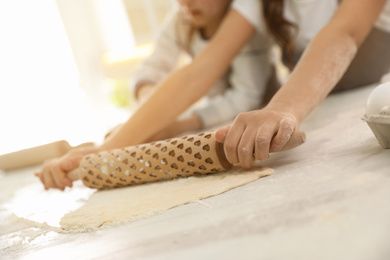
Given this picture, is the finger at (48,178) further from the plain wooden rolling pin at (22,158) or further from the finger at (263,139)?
the plain wooden rolling pin at (22,158)

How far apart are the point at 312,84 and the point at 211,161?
0.92 feet

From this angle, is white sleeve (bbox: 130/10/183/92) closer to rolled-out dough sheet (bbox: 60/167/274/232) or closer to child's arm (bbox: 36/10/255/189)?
child's arm (bbox: 36/10/255/189)

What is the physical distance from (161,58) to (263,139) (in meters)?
1.29

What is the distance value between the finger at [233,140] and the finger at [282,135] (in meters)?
0.06

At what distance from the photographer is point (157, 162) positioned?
0.82 m

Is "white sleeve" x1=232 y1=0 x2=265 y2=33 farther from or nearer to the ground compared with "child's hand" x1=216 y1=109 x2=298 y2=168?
farther from the ground

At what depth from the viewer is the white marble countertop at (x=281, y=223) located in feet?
1.38

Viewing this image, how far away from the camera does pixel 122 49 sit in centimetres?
388

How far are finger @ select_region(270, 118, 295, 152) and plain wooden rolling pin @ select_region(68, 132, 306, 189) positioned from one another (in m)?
0.01

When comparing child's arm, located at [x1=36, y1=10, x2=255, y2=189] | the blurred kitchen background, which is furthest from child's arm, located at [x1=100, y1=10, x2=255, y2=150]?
the blurred kitchen background

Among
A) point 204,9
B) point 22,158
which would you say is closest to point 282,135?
point 204,9

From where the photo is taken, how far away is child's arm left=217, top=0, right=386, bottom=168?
2.27ft

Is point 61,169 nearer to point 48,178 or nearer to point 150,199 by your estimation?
point 48,178

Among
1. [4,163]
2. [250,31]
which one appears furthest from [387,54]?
[4,163]
